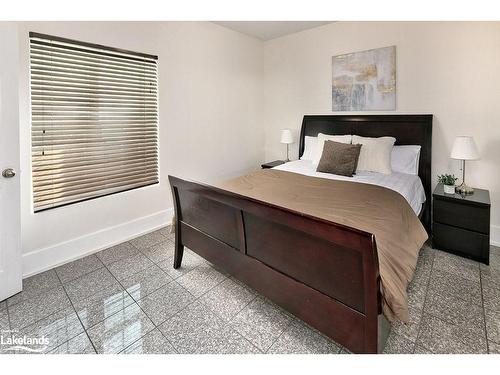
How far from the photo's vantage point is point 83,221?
9.01 feet

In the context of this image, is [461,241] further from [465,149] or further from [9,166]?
[9,166]

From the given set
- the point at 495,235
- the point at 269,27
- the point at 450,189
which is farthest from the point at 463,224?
the point at 269,27

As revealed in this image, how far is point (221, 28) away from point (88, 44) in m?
1.93

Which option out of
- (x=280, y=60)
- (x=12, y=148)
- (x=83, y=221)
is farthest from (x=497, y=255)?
(x=12, y=148)

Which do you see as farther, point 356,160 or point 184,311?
point 356,160

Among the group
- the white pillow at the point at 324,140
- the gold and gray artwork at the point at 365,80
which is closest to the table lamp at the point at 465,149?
the gold and gray artwork at the point at 365,80

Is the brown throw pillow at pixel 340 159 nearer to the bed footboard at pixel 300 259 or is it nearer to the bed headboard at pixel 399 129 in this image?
the bed headboard at pixel 399 129

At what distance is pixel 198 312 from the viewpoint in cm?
189

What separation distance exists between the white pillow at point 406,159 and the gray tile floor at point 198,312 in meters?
1.02

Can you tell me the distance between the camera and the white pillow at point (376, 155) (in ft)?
9.84

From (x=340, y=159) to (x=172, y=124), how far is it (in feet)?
6.83

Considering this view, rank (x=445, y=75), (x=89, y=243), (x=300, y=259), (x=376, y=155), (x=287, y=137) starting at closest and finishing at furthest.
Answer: (x=300, y=259) → (x=89, y=243) → (x=445, y=75) → (x=376, y=155) → (x=287, y=137)

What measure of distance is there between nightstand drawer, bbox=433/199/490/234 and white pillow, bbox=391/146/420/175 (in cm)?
52

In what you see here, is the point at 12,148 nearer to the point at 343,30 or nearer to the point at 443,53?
the point at 343,30
